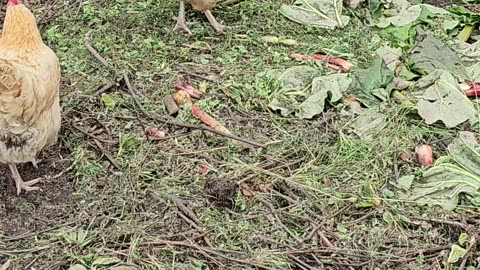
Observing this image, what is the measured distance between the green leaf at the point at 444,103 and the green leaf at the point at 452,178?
0.93 feet

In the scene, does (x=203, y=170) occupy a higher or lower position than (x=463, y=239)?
lower

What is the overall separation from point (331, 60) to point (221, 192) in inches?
74.8

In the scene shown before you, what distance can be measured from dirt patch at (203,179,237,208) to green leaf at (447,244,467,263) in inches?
53.2

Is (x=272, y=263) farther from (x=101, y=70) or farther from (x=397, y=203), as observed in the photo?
(x=101, y=70)

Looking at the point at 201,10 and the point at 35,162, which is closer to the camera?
the point at 35,162

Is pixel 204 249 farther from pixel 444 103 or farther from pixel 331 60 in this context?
pixel 331 60

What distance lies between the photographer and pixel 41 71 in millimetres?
4684

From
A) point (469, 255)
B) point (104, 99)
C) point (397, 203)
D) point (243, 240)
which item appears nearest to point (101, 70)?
point (104, 99)

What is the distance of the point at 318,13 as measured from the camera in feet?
21.9

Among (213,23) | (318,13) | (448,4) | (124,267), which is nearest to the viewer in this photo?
(124,267)

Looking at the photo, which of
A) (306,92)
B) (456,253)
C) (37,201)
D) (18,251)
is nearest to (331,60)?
(306,92)

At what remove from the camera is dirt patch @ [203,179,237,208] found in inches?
186

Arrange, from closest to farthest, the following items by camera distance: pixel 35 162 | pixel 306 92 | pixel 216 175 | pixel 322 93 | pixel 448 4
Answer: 1. pixel 216 175
2. pixel 35 162
3. pixel 322 93
4. pixel 306 92
5. pixel 448 4

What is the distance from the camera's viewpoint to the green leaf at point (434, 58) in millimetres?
5848
